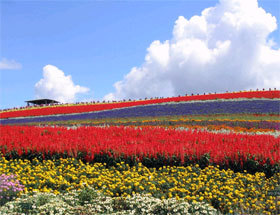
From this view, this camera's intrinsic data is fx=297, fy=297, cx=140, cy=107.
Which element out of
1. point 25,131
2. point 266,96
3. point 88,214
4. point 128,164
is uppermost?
point 266,96

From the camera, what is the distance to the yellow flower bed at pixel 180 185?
5688 mm

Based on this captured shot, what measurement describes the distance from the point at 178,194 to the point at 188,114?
14180mm

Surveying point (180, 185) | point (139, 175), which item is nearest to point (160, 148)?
point (139, 175)

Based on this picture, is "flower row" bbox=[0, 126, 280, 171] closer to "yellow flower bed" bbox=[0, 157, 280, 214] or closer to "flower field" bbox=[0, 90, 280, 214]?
"flower field" bbox=[0, 90, 280, 214]

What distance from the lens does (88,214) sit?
5137mm

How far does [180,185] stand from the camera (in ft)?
20.8

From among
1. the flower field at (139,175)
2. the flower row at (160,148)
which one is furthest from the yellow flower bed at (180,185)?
the flower row at (160,148)

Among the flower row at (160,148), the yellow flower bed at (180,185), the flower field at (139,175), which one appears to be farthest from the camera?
the flower row at (160,148)

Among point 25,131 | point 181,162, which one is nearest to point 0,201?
point 181,162

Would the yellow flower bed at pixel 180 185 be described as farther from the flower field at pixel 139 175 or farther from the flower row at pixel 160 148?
the flower row at pixel 160 148

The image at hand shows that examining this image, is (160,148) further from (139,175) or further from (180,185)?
(180,185)

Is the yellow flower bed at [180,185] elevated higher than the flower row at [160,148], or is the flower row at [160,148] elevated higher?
the flower row at [160,148]

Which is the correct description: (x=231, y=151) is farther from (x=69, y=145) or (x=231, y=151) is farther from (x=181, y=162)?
(x=69, y=145)

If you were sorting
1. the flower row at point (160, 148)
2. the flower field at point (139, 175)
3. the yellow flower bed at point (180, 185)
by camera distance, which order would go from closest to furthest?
1. the flower field at point (139, 175)
2. the yellow flower bed at point (180, 185)
3. the flower row at point (160, 148)
